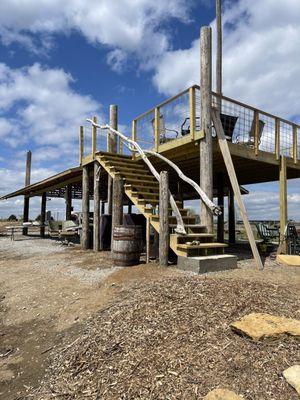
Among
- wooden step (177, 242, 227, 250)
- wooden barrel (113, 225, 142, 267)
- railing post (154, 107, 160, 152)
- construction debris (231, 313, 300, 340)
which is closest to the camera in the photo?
construction debris (231, 313, 300, 340)

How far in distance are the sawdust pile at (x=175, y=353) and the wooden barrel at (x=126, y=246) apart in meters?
2.86

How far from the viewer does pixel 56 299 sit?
5.50 m

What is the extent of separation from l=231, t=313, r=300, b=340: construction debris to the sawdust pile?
0.07 metres

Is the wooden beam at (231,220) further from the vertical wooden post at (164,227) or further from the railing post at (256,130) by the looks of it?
the vertical wooden post at (164,227)

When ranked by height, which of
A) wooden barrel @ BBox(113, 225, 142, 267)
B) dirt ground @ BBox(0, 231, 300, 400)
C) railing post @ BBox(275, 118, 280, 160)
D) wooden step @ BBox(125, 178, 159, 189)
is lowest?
dirt ground @ BBox(0, 231, 300, 400)

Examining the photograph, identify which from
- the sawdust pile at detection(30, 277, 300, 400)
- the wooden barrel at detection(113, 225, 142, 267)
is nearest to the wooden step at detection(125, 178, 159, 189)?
the wooden barrel at detection(113, 225, 142, 267)

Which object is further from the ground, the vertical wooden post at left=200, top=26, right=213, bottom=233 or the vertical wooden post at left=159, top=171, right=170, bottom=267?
the vertical wooden post at left=200, top=26, right=213, bottom=233

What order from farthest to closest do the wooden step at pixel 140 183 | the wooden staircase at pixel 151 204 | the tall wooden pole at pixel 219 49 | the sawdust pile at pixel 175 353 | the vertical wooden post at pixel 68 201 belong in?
the vertical wooden post at pixel 68 201
the tall wooden pole at pixel 219 49
the wooden step at pixel 140 183
the wooden staircase at pixel 151 204
the sawdust pile at pixel 175 353

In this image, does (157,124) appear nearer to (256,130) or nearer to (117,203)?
(117,203)

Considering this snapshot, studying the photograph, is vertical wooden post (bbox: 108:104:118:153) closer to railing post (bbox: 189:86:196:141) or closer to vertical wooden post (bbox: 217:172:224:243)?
vertical wooden post (bbox: 217:172:224:243)

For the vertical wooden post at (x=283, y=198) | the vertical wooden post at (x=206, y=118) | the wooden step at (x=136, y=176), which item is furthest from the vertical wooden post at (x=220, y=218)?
the vertical wooden post at (x=206, y=118)

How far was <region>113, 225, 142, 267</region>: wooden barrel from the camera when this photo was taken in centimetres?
747

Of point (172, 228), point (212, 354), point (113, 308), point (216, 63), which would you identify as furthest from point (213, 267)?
point (216, 63)

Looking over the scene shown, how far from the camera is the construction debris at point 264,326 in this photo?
3297mm
